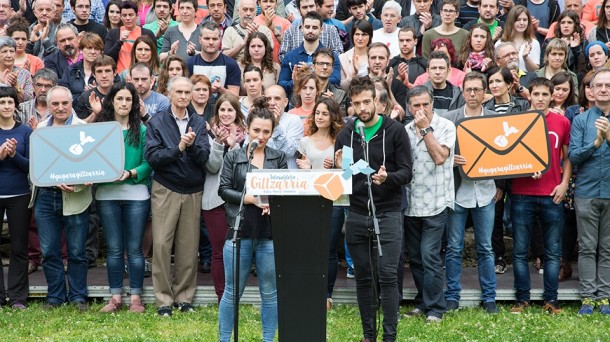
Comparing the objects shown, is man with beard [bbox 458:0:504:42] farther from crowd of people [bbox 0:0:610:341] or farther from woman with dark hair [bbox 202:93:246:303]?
woman with dark hair [bbox 202:93:246:303]

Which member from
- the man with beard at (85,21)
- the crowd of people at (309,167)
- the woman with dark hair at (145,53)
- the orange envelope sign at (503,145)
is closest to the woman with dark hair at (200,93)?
the crowd of people at (309,167)

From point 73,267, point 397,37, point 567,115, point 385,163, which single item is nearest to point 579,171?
point 567,115

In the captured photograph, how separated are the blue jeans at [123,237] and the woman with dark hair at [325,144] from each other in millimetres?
1775

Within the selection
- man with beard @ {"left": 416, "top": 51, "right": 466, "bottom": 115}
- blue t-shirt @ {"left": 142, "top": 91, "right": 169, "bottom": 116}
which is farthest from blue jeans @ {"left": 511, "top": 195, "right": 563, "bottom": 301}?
blue t-shirt @ {"left": 142, "top": 91, "right": 169, "bottom": 116}

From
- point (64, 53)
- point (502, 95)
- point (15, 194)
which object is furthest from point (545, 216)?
point (64, 53)

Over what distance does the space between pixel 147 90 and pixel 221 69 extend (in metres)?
1.29

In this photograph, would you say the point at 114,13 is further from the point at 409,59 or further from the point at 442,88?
the point at 442,88

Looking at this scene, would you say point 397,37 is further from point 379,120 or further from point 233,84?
point 379,120

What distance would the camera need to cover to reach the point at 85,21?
1495cm

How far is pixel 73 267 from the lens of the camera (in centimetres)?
1140

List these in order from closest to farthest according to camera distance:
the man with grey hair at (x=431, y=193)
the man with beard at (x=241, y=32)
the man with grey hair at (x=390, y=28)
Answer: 1. the man with grey hair at (x=431, y=193)
2. the man with beard at (x=241, y=32)
3. the man with grey hair at (x=390, y=28)

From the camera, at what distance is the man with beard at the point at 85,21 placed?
14836 millimetres

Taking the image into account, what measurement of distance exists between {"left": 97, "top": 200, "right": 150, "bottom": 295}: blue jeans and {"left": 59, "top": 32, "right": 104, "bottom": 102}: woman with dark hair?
2.43 m

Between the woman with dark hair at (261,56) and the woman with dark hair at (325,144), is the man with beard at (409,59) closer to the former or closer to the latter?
the woman with dark hair at (261,56)
